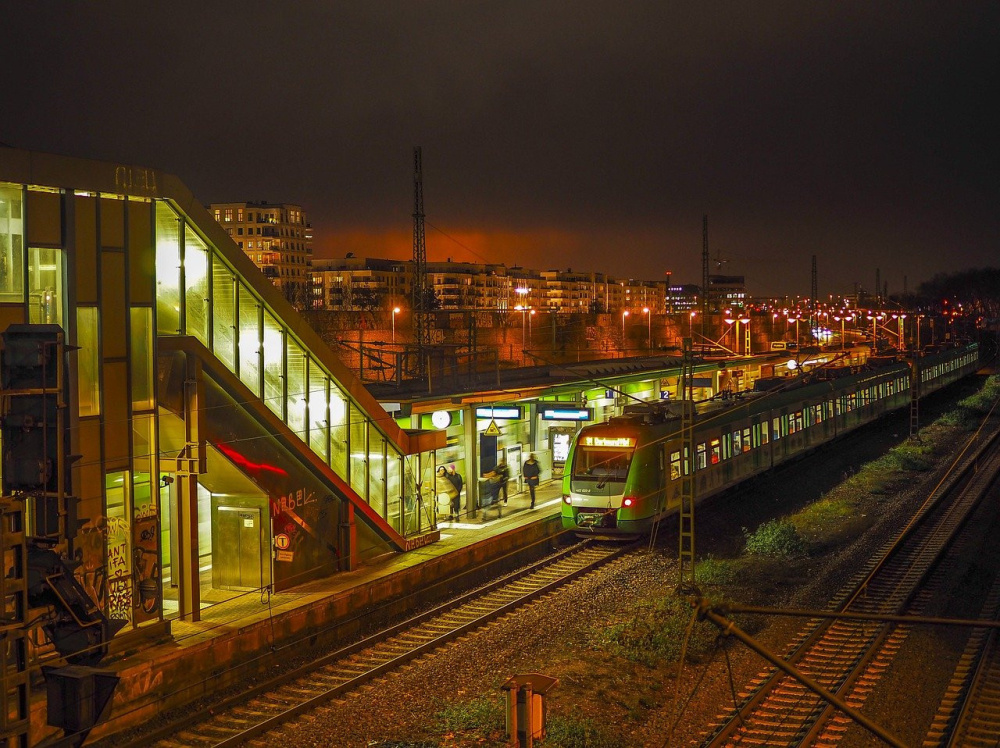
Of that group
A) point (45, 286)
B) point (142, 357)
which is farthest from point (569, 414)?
point (45, 286)

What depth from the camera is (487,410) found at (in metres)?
21.8

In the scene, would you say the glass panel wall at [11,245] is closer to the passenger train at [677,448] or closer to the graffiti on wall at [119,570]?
the graffiti on wall at [119,570]

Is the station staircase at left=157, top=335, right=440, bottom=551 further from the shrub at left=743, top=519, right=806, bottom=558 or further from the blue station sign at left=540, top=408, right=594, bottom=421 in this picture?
the shrub at left=743, top=519, right=806, bottom=558

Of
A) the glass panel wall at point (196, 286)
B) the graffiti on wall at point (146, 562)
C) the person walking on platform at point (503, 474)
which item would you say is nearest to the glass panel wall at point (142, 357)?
the glass panel wall at point (196, 286)

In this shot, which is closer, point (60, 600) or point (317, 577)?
point (60, 600)

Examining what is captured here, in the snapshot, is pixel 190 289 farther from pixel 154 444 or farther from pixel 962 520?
pixel 962 520

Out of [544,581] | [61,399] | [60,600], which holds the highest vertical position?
[61,399]

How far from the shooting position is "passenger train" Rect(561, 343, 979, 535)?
66.9 ft

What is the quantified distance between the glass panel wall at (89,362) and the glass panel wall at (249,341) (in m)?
2.93

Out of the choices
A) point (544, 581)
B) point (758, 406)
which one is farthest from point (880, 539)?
point (544, 581)

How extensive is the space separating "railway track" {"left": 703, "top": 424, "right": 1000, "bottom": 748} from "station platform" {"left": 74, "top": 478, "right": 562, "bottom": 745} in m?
6.26

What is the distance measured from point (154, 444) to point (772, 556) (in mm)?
12627

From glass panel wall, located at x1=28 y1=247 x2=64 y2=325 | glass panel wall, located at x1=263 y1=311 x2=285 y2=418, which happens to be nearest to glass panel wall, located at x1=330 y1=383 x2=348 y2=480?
glass panel wall, located at x1=263 y1=311 x2=285 y2=418

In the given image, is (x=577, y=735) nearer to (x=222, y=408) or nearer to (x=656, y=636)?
(x=656, y=636)
